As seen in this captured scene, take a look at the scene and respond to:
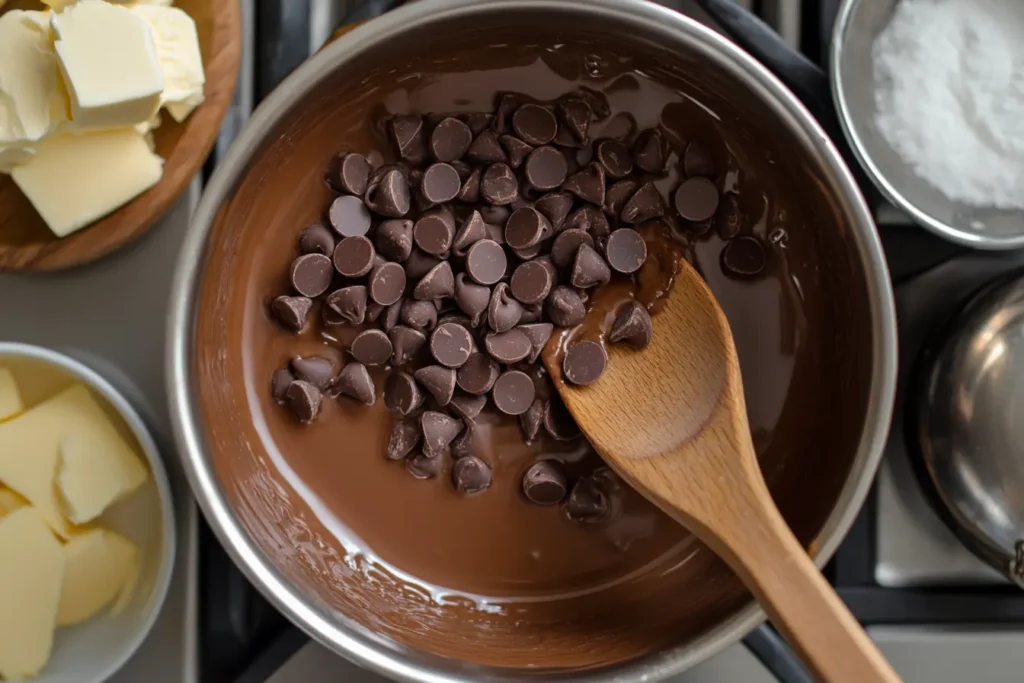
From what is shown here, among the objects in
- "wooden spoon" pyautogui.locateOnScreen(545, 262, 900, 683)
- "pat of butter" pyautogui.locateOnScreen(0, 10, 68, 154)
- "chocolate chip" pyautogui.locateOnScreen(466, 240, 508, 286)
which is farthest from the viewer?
"chocolate chip" pyautogui.locateOnScreen(466, 240, 508, 286)

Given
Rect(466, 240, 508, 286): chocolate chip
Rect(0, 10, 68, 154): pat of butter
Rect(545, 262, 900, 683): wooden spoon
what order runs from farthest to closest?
Rect(466, 240, 508, 286): chocolate chip → Rect(0, 10, 68, 154): pat of butter → Rect(545, 262, 900, 683): wooden spoon

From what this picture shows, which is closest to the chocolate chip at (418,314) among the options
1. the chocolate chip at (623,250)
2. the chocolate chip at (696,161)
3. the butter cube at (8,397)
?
the chocolate chip at (623,250)

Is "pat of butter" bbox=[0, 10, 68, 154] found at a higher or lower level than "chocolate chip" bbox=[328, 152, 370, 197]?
higher

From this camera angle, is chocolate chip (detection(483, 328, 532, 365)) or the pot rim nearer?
the pot rim

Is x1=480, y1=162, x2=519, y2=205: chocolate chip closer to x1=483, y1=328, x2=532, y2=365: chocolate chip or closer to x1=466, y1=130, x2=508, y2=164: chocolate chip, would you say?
x1=466, y1=130, x2=508, y2=164: chocolate chip

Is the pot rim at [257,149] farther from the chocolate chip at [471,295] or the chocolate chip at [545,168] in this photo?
the chocolate chip at [471,295]

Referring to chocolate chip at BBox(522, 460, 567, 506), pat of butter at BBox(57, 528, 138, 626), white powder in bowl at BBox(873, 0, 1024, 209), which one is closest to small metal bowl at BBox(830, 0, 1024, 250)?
white powder in bowl at BBox(873, 0, 1024, 209)

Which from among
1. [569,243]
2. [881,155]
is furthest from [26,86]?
[881,155]

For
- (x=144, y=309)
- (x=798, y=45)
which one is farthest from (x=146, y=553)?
(x=798, y=45)
